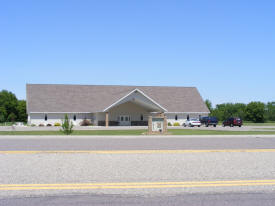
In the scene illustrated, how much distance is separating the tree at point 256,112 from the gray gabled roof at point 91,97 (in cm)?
3397

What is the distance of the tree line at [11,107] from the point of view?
89125mm

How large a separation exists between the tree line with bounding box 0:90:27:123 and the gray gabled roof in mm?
30153

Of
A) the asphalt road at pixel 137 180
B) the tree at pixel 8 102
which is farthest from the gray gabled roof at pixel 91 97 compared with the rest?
the asphalt road at pixel 137 180

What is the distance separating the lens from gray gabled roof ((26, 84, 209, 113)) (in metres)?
55.5

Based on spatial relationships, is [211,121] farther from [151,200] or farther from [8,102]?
[8,102]

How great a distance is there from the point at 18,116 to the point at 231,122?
194 feet

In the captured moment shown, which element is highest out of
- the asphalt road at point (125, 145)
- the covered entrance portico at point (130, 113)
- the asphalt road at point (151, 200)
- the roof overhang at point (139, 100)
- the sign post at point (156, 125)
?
the roof overhang at point (139, 100)

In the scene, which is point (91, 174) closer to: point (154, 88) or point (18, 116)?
point (154, 88)

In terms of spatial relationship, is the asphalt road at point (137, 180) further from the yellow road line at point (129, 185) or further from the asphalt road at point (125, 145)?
the asphalt road at point (125, 145)

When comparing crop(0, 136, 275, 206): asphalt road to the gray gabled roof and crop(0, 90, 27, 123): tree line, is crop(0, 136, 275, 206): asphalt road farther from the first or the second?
crop(0, 90, 27, 123): tree line

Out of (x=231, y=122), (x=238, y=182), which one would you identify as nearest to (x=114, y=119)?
(x=231, y=122)

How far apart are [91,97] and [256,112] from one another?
53660 millimetres

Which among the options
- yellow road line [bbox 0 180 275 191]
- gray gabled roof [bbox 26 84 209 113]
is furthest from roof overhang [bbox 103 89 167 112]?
yellow road line [bbox 0 180 275 191]

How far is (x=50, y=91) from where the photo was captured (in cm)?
5978
